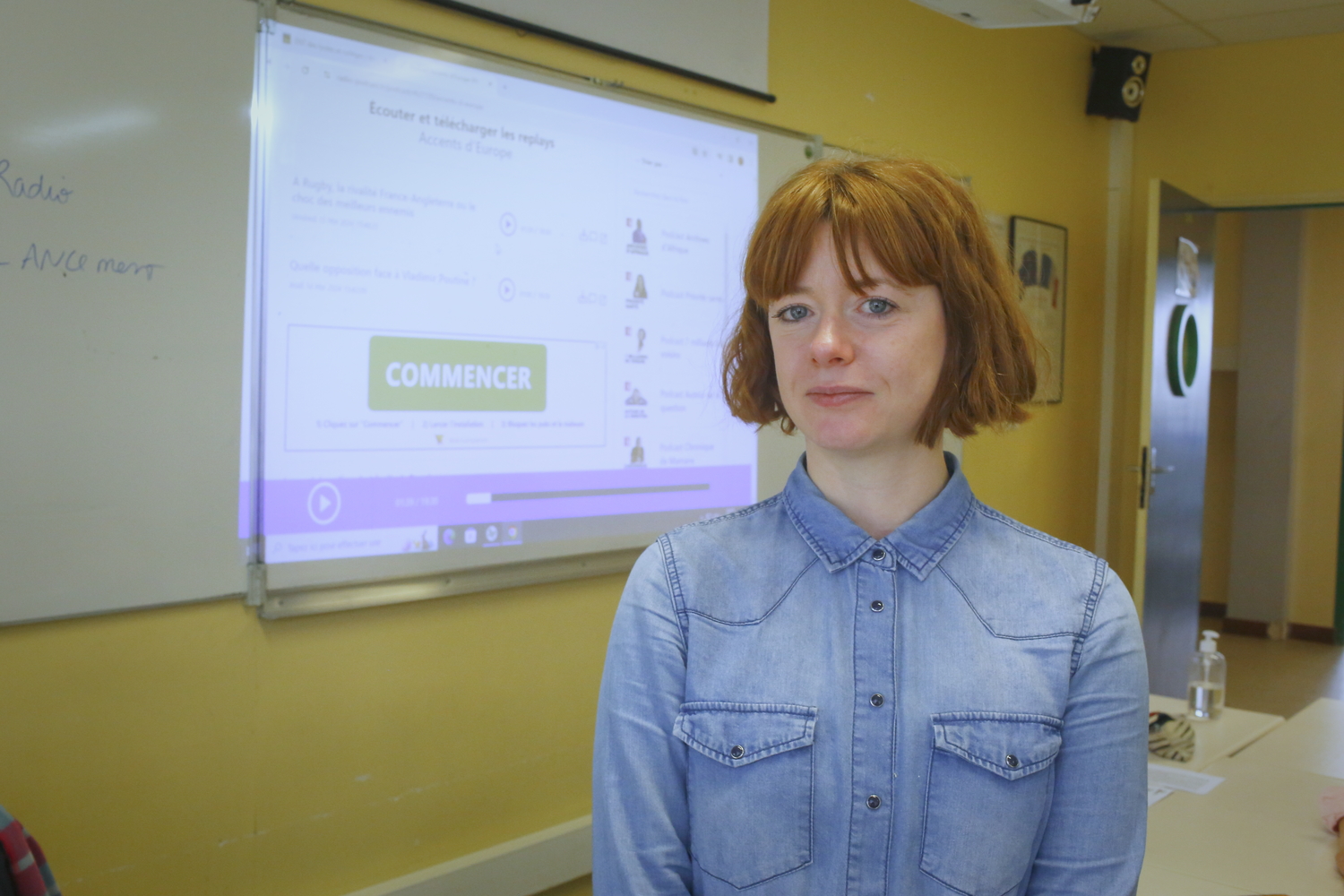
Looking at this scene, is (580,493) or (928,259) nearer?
(928,259)

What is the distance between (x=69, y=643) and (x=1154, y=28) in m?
4.66

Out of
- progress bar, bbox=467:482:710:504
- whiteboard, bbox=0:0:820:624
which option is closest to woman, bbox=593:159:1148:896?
whiteboard, bbox=0:0:820:624

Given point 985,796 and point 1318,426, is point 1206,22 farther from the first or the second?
point 985,796

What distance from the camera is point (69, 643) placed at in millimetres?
1767

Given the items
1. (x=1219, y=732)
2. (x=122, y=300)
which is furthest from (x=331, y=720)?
(x=1219, y=732)

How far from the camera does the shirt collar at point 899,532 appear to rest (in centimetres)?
103

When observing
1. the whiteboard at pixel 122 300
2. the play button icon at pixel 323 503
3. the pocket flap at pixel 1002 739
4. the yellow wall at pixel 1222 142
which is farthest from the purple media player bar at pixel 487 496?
the yellow wall at pixel 1222 142

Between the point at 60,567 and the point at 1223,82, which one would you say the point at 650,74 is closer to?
the point at 60,567

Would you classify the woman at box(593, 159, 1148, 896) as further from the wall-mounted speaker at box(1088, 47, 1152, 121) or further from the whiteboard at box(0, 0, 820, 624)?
the wall-mounted speaker at box(1088, 47, 1152, 121)

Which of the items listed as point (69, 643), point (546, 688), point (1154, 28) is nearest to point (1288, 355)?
point (1154, 28)

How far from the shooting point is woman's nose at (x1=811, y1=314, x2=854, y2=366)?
993mm

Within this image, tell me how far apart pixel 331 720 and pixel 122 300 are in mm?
927

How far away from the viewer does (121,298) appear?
1796 millimetres

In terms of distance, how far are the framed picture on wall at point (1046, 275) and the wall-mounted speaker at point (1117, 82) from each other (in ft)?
2.01
